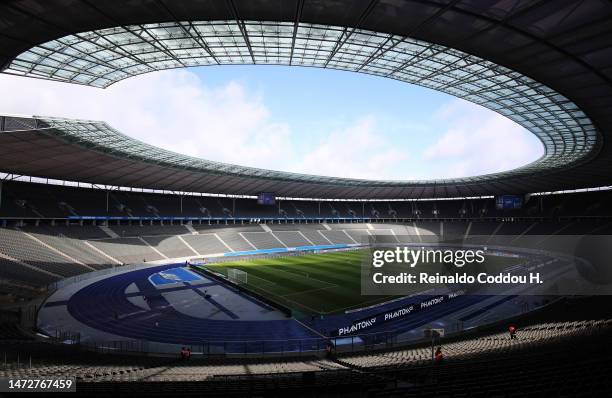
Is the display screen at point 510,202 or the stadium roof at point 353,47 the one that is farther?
the display screen at point 510,202

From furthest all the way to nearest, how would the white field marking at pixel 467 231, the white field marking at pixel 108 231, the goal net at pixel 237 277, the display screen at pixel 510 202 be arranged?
1. the white field marking at pixel 467 231
2. the display screen at pixel 510 202
3. the white field marking at pixel 108 231
4. the goal net at pixel 237 277

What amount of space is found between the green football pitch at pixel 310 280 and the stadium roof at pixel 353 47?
18687 mm

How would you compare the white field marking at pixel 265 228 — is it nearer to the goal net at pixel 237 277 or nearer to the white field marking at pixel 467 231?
the goal net at pixel 237 277

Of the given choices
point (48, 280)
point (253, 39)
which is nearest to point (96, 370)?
point (253, 39)

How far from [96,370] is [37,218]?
3929 cm

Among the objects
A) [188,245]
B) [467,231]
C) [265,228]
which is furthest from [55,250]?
[467,231]

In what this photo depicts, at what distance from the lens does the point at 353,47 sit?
19.4 meters

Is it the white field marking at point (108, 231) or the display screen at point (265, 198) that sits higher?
the display screen at point (265, 198)

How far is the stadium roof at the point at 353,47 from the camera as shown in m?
13.4

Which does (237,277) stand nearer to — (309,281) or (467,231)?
(309,281)

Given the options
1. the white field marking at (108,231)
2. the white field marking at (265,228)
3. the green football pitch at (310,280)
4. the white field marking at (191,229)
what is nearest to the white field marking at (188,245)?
the white field marking at (191,229)

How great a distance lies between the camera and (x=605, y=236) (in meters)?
49.1

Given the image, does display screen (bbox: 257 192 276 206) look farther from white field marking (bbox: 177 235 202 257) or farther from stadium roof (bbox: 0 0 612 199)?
stadium roof (bbox: 0 0 612 199)

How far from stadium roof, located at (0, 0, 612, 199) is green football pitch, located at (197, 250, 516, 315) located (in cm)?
1869
